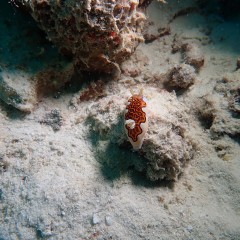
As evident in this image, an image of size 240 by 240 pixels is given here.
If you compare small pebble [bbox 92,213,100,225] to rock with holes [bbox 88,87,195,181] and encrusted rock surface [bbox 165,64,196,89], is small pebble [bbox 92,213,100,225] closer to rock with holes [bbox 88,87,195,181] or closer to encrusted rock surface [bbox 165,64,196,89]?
rock with holes [bbox 88,87,195,181]

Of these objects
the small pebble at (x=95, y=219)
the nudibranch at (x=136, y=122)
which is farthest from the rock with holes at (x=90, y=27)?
the small pebble at (x=95, y=219)

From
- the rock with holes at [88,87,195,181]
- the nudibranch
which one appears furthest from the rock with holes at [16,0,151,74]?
the nudibranch

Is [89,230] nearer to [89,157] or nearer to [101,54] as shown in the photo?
[89,157]

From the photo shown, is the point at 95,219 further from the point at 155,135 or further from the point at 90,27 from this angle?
the point at 90,27

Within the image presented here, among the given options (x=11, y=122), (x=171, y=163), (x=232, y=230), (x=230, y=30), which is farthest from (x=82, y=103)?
(x=230, y=30)

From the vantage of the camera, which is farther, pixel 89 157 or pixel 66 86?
pixel 66 86

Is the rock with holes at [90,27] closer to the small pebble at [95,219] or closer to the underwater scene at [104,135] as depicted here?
the underwater scene at [104,135]

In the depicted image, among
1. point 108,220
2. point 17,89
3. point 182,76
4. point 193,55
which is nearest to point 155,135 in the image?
point 108,220
